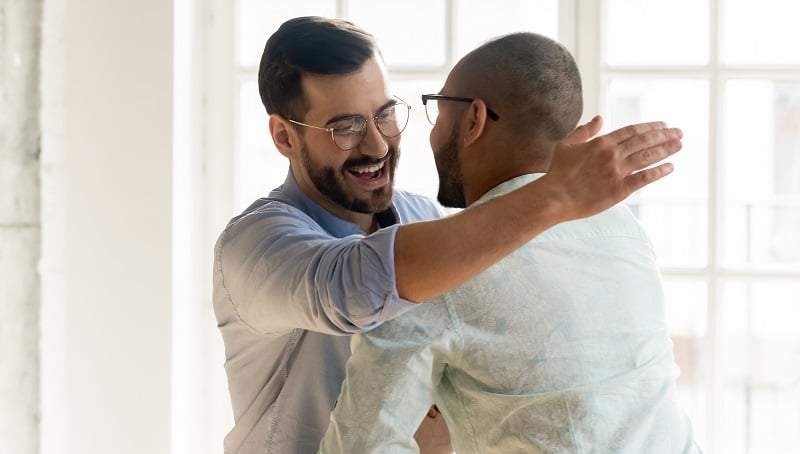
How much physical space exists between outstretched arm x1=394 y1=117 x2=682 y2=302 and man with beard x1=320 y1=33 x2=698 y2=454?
53 mm

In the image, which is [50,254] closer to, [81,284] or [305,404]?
[81,284]

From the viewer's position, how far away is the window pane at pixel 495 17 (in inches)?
119

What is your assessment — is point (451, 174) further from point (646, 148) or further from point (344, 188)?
point (646, 148)

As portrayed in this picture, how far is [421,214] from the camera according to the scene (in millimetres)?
2125

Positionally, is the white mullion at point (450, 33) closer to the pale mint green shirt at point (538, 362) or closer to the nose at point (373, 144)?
the nose at point (373, 144)

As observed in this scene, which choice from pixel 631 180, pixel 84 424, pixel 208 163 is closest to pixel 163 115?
pixel 208 163

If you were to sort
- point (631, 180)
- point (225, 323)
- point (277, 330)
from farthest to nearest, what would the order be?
point (225, 323)
point (277, 330)
point (631, 180)

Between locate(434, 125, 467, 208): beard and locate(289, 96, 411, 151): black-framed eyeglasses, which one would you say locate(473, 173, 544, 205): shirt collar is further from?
locate(289, 96, 411, 151): black-framed eyeglasses

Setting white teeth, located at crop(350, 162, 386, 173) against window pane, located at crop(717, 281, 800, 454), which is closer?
white teeth, located at crop(350, 162, 386, 173)

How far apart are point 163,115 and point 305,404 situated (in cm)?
132

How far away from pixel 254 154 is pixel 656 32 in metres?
1.35

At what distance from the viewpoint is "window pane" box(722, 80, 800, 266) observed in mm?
2979

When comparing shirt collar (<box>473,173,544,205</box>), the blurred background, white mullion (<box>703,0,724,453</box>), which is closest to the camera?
shirt collar (<box>473,173,544,205</box>)

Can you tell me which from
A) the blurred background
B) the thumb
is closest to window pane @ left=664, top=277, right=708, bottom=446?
the blurred background
